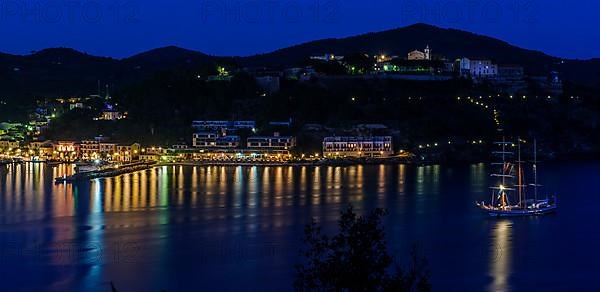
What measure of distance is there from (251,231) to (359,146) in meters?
10.4

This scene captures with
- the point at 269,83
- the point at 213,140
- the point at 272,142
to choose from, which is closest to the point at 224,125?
the point at 213,140

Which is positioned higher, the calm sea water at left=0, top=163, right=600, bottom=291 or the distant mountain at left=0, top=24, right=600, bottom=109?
the distant mountain at left=0, top=24, right=600, bottom=109

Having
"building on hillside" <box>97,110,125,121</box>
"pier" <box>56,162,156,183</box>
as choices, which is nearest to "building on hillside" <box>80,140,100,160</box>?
"building on hillside" <box>97,110,125,121</box>

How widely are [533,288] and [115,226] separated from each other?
4.80 m

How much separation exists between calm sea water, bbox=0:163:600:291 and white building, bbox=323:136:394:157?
3651 mm

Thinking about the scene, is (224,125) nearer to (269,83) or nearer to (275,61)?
(269,83)

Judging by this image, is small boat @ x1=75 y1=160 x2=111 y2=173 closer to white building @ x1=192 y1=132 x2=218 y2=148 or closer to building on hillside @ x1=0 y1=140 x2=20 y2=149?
white building @ x1=192 y1=132 x2=218 y2=148

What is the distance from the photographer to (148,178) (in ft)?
53.9

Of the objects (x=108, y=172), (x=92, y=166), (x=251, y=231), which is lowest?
(x=251, y=231)

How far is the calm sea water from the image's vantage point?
25.6 feet

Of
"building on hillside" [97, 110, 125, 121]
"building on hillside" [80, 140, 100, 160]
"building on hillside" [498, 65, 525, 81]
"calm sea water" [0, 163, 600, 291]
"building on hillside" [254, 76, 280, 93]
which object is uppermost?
"building on hillside" [498, 65, 525, 81]

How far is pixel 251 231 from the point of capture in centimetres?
998

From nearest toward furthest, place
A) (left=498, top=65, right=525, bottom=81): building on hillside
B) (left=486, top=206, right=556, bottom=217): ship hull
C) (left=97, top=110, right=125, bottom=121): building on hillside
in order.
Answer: (left=486, top=206, right=556, bottom=217): ship hull < (left=97, top=110, right=125, bottom=121): building on hillside < (left=498, top=65, right=525, bottom=81): building on hillside

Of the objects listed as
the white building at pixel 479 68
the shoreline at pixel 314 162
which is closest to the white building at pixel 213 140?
the shoreline at pixel 314 162
